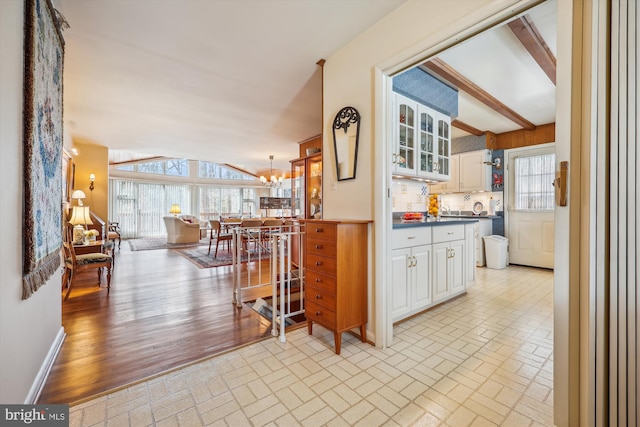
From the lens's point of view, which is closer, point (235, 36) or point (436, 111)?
point (235, 36)

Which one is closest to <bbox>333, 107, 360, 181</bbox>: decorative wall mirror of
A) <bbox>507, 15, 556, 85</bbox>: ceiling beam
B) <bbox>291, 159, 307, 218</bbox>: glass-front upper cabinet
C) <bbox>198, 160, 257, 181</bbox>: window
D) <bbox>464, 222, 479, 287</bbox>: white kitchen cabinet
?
<bbox>507, 15, 556, 85</bbox>: ceiling beam

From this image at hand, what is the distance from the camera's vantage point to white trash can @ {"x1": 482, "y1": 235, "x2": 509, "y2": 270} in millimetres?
4793

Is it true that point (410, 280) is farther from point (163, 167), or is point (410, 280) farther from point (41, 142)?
point (163, 167)

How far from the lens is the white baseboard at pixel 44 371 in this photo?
4.67ft

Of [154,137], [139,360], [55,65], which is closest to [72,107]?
[154,137]

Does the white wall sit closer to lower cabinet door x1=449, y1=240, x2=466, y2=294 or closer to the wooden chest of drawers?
the wooden chest of drawers

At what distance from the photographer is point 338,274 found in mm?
1982

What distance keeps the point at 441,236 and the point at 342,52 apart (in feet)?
7.01

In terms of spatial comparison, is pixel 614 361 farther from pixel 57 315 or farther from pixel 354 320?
pixel 57 315

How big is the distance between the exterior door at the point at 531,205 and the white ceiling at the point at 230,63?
0.72 m

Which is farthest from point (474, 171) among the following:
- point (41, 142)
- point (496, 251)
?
point (41, 142)

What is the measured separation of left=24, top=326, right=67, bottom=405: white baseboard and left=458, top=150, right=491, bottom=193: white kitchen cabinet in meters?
6.16

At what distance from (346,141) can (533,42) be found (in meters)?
1.90

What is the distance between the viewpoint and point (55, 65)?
1.85 meters
